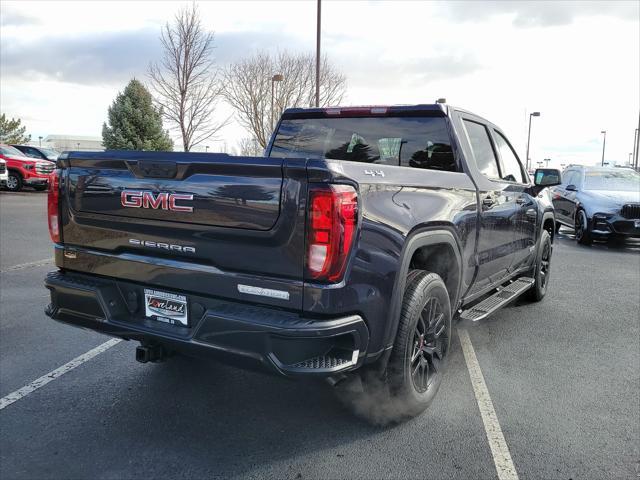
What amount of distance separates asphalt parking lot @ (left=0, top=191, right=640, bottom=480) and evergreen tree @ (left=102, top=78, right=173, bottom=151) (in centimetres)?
2301

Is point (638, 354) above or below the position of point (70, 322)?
below

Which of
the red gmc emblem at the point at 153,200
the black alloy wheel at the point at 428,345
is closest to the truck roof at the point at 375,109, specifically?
the black alloy wheel at the point at 428,345

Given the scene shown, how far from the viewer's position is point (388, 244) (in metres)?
2.67

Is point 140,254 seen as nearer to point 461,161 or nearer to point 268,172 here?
point 268,172

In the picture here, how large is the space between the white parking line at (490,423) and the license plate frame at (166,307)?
5.81 feet

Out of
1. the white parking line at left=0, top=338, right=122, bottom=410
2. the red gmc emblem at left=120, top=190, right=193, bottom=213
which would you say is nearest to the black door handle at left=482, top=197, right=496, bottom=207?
the red gmc emblem at left=120, top=190, right=193, bottom=213

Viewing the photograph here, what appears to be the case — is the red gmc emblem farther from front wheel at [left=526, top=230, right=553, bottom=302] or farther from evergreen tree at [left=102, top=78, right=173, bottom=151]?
evergreen tree at [left=102, top=78, right=173, bottom=151]

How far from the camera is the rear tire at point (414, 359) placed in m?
2.93

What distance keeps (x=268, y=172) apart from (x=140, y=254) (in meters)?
0.94

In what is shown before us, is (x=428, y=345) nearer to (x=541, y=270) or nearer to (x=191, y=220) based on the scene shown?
(x=191, y=220)

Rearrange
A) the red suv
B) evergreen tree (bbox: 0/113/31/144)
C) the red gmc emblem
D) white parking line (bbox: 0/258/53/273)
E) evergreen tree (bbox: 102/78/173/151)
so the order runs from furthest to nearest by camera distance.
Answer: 1. evergreen tree (bbox: 0/113/31/144)
2. evergreen tree (bbox: 102/78/173/151)
3. the red suv
4. white parking line (bbox: 0/258/53/273)
5. the red gmc emblem

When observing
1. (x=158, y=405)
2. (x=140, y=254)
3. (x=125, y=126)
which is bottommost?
(x=158, y=405)

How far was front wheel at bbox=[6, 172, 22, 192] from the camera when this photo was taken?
62.5 ft

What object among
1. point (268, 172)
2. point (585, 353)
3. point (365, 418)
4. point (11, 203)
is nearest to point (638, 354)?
point (585, 353)
